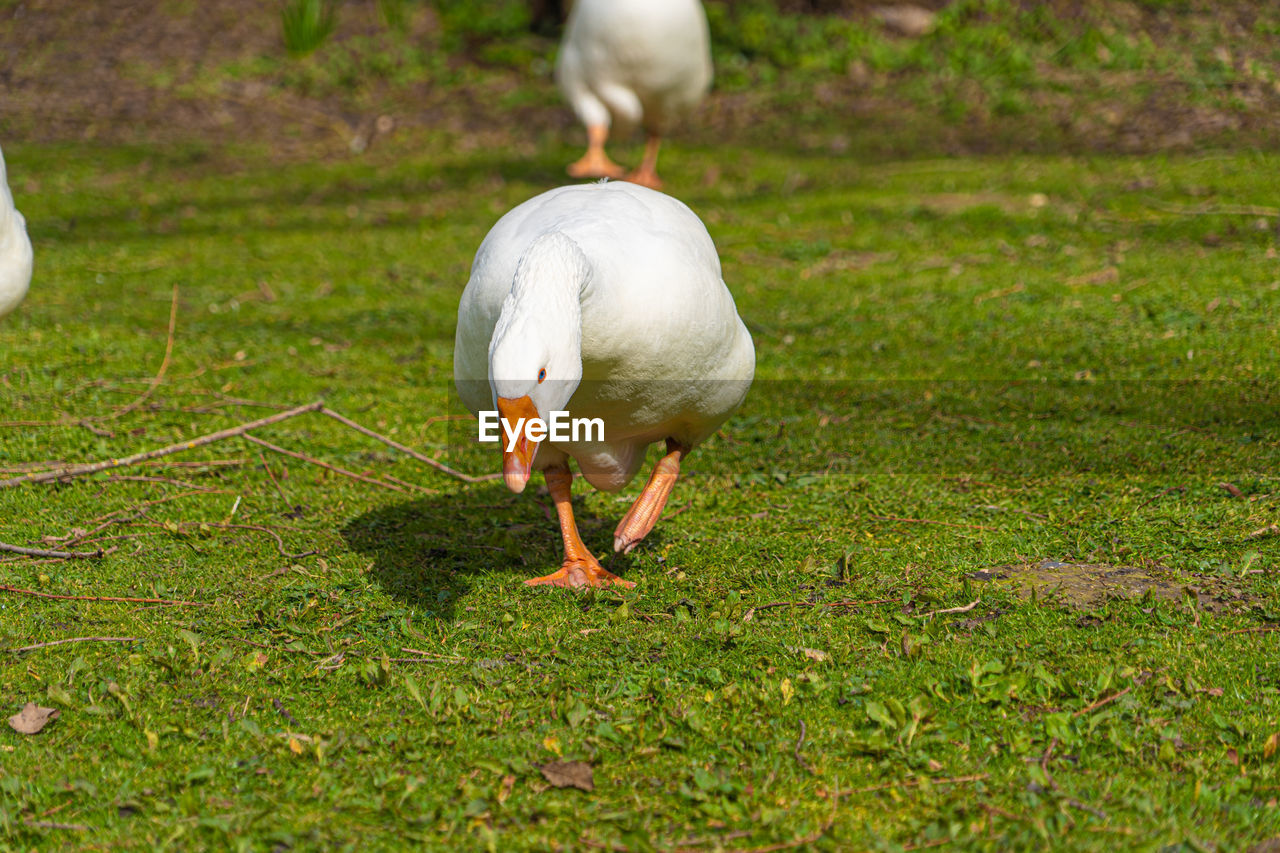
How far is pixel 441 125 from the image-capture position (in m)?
14.5

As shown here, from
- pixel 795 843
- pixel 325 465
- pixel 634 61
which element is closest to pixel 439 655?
pixel 795 843

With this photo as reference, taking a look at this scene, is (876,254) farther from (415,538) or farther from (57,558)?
(57,558)

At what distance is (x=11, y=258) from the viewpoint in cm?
501

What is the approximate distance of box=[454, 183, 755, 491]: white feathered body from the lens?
376cm

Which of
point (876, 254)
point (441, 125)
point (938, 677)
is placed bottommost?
point (441, 125)

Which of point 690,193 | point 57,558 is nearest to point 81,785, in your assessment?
point 57,558

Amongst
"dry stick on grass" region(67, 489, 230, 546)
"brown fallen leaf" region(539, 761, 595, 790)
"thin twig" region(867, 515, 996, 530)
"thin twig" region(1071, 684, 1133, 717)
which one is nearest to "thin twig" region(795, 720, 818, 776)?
"brown fallen leaf" region(539, 761, 595, 790)

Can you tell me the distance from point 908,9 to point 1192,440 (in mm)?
10741

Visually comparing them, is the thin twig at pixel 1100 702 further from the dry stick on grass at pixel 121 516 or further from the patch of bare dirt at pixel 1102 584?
the dry stick on grass at pixel 121 516

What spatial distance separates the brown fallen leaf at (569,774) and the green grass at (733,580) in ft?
0.10

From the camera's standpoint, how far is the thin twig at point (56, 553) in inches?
181

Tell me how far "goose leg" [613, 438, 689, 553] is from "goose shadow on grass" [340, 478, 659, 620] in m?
0.23

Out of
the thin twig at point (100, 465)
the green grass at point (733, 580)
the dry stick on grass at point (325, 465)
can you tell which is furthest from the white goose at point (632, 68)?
the thin twig at point (100, 465)
